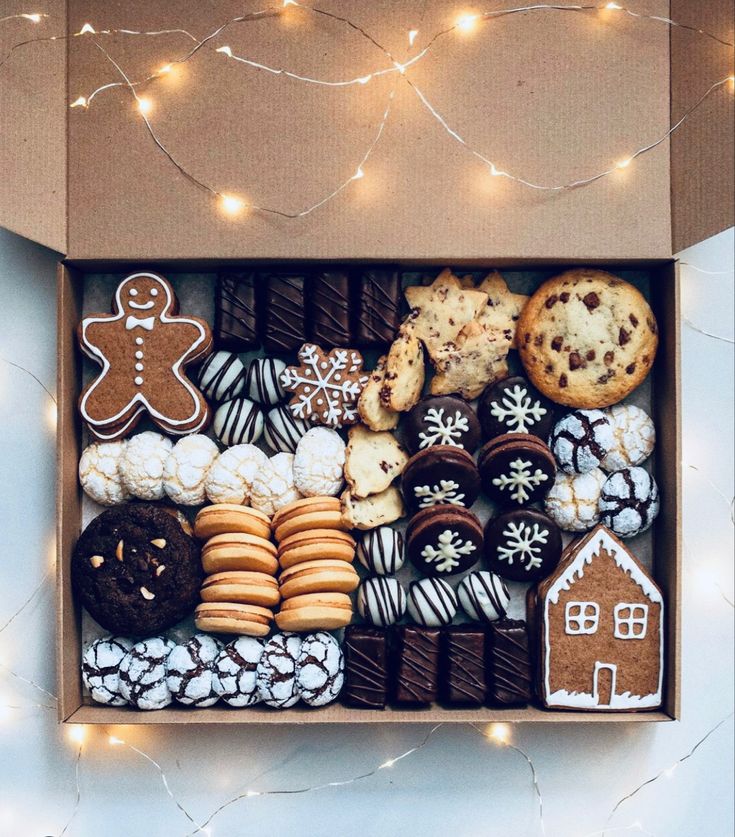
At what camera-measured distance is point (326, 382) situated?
234 cm

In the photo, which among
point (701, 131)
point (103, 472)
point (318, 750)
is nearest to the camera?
point (701, 131)

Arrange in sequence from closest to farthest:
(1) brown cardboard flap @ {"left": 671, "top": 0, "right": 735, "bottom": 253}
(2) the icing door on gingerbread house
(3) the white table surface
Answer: (1) brown cardboard flap @ {"left": 671, "top": 0, "right": 735, "bottom": 253} → (2) the icing door on gingerbread house → (3) the white table surface

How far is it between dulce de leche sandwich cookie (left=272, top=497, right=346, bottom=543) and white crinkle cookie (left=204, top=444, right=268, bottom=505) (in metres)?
0.13

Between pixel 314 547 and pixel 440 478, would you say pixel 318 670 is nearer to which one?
pixel 314 547

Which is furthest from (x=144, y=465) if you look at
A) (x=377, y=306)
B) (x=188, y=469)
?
(x=377, y=306)

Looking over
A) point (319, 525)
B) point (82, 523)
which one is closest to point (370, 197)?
point (319, 525)

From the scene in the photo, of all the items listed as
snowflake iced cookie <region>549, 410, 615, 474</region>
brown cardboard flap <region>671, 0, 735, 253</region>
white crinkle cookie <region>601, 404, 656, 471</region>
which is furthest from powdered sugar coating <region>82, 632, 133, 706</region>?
brown cardboard flap <region>671, 0, 735, 253</region>

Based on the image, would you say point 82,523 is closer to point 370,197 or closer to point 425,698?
point 425,698

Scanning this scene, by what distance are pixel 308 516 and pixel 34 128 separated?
4.38 ft

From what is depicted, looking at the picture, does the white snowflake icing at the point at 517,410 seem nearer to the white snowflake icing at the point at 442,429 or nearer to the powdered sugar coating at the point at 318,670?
the white snowflake icing at the point at 442,429

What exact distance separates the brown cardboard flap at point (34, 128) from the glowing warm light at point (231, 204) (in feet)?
1.50

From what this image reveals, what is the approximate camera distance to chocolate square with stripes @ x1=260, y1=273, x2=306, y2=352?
2.34 m

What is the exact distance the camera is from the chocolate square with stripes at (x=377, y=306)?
2.32 meters

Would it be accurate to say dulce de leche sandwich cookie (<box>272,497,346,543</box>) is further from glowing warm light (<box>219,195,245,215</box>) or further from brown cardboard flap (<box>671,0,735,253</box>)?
brown cardboard flap (<box>671,0,735,253</box>)
